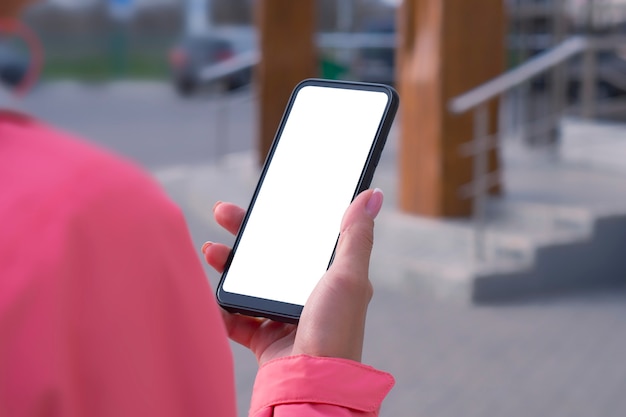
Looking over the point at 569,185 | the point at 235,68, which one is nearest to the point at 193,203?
the point at 235,68

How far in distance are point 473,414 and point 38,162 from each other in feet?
14.0

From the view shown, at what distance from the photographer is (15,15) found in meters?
0.61

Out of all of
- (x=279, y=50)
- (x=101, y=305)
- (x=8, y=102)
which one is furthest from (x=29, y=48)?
(x=279, y=50)

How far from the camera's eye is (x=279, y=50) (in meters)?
9.81

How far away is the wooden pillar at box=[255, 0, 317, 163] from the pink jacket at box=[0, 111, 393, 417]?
361 inches

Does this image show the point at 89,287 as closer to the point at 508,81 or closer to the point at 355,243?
the point at 355,243

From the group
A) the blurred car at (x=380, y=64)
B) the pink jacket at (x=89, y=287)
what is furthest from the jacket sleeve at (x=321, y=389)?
the blurred car at (x=380, y=64)

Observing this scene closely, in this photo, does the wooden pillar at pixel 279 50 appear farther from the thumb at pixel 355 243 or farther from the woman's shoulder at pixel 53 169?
the woman's shoulder at pixel 53 169

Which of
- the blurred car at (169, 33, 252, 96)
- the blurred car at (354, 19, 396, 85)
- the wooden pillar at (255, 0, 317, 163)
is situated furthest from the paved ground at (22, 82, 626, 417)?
the blurred car at (169, 33, 252, 96)

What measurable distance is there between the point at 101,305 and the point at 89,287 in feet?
0.04

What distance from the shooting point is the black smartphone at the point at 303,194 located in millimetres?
1405

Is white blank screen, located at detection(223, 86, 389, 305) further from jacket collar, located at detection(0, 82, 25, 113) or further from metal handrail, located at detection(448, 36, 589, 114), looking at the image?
metal handrail, located at detection(448, 36, 589, 114)

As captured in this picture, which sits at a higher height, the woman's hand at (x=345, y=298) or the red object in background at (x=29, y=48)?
the red object in background at (x=29, y=48)

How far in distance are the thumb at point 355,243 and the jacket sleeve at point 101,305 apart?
0.51m
